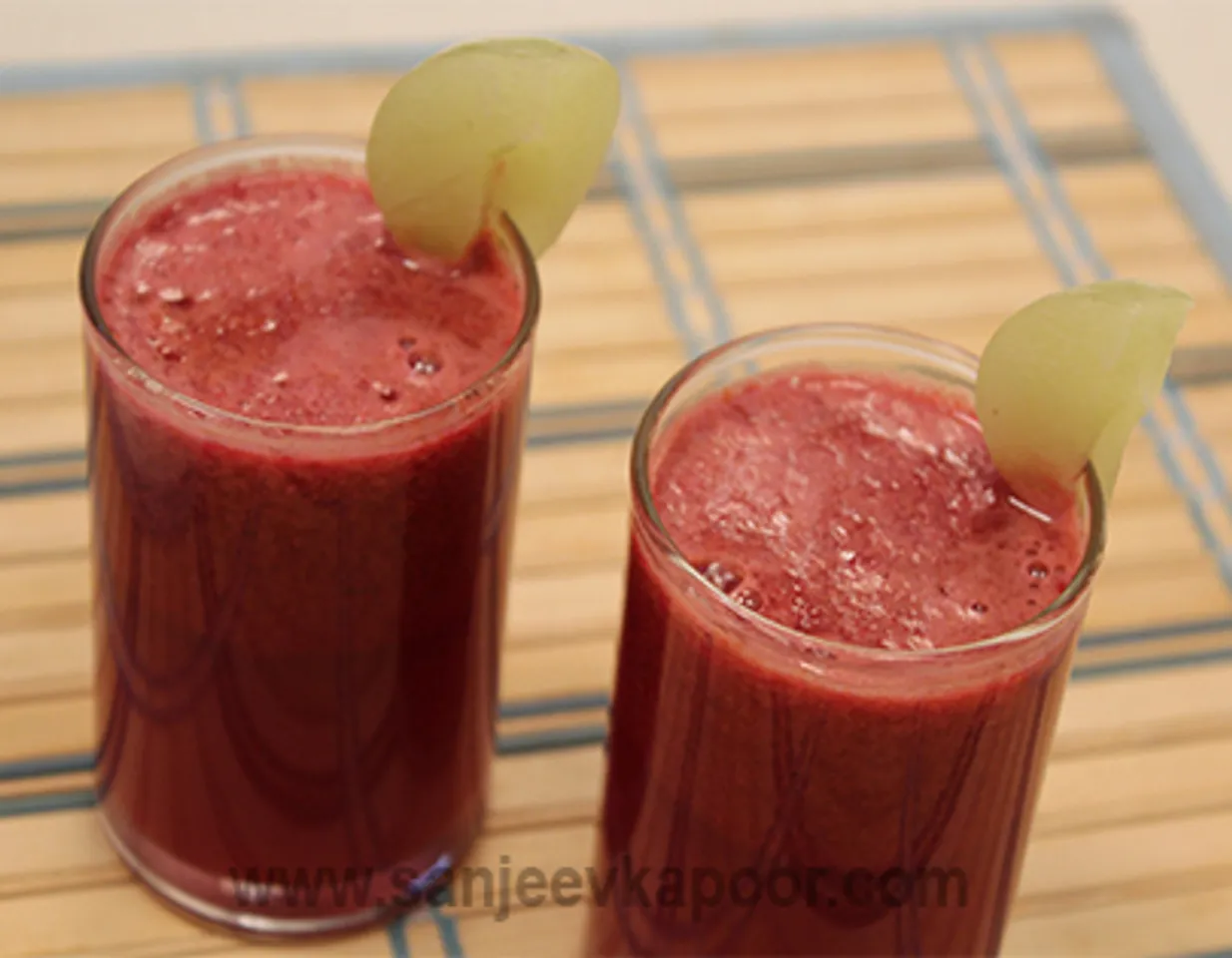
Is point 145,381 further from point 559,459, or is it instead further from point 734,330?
point 734,330

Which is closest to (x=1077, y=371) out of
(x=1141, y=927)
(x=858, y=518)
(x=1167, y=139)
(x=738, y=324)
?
(x=858, y=518)

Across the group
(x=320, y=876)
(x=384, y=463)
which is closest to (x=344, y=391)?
(x=384, y=463)

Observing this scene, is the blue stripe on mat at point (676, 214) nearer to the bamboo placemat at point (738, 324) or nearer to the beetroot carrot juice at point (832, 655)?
the bamboo placemat at point (738, 324)

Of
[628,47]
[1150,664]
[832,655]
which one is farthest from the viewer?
[628,47]

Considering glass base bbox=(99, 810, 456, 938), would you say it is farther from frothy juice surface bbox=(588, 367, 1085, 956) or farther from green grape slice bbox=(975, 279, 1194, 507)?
green grape slice bbox=(975, 279, 1194, 507)

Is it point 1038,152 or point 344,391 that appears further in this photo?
point 1038,152

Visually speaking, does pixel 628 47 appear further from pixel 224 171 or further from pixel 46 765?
pixel 46 765

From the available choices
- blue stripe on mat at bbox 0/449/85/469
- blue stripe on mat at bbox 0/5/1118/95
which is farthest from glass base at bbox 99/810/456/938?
blue stripe on mat at bbox 0/5/1118/95
